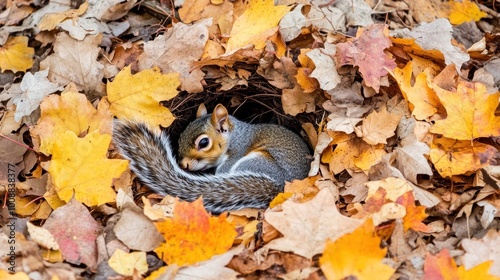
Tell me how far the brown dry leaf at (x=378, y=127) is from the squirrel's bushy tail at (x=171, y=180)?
2.24 feet

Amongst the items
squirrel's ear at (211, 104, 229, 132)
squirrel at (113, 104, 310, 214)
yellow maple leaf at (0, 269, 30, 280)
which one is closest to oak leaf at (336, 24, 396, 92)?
squirrel at (113, 104, 310, 214)

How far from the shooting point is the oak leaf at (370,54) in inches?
141

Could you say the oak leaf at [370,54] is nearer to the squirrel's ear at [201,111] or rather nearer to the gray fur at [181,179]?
the gray fur at [181,179]

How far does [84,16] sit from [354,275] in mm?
2652

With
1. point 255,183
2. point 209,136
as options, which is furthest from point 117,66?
point 255,183

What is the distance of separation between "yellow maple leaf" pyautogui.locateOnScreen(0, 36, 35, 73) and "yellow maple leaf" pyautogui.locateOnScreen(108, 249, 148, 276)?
1.88 metres

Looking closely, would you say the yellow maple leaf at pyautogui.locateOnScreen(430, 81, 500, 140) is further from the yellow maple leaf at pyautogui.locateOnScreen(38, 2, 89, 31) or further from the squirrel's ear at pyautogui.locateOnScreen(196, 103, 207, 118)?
the yellow maple leaf at pyautogui.locateOnScreen(38, 2, 89, 31)

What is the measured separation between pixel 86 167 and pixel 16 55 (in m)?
1.44

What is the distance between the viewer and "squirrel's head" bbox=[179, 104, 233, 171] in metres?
4.06

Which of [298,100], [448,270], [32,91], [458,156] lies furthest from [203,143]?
[448,270]

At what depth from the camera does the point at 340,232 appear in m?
2.84

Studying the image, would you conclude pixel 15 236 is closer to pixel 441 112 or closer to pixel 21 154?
pixel 21 154

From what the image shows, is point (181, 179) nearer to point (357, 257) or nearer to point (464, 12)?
point (357, 257)

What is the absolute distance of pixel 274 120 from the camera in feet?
15.3
